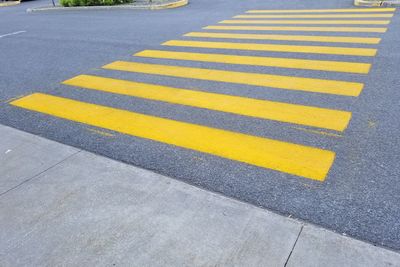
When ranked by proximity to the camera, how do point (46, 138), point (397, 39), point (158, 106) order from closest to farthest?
point (46, 138), point (158, 106), point (397, 39)

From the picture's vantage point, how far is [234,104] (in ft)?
18.3

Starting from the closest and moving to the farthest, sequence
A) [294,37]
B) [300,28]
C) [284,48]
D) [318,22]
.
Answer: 1. [284,48]
2. [294,37]
3. [300,28]
4. [318,22]

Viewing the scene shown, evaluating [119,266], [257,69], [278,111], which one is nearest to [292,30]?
[257,69]

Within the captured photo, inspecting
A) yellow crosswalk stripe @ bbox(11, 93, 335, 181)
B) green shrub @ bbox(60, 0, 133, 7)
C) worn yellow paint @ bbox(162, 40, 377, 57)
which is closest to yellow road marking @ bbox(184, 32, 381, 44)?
worn yellow paint @ bbox(162, 40, 377, 57)

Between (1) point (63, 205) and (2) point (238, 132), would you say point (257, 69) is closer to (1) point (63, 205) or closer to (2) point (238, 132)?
(2) point (238, 132)

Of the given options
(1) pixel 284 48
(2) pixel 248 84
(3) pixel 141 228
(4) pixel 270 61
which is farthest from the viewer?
(1) pixel 284 48

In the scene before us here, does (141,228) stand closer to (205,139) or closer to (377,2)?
(205,139)

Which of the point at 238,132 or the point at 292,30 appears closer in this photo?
the point at 238,132

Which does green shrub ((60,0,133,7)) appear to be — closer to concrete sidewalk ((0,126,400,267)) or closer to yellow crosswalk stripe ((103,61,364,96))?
yellow crosswalk stripe ((103,61,364,96))

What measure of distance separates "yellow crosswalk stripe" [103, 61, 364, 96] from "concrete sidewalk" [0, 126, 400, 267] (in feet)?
10.3

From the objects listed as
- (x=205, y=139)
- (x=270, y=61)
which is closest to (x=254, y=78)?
(x=270, y=61)

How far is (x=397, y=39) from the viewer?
813 centimetres

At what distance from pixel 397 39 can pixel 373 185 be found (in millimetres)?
5964

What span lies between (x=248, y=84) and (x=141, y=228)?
3.83 m
